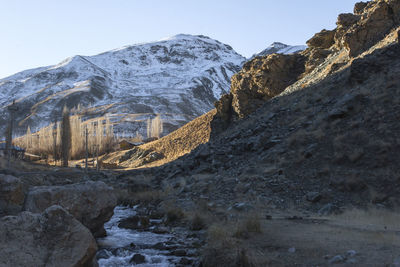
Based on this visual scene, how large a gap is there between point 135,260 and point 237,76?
27476 mm

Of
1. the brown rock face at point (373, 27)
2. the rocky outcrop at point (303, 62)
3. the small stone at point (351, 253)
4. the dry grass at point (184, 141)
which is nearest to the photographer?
the small stone at point (351, 253)

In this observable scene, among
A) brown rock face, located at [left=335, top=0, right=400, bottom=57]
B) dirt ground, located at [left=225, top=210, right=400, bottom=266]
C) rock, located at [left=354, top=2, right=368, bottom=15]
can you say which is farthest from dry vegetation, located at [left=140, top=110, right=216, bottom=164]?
dirt ground, located at [left=225, top=210, right=400, bottom=266]

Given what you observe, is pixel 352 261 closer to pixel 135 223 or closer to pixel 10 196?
pixel 135 223

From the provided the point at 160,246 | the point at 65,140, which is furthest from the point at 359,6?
the point at 65,140

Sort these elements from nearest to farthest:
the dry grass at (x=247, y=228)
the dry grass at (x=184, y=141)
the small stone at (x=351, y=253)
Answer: the small stone at (x=351, y=253) < the dry grass at (x=247, y=228) < the dry grass at (x=184, y=141)

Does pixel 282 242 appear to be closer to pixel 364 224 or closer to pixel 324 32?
pixel 364 224

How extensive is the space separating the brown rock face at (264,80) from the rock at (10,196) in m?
23.1

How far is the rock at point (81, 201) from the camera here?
785 centimetres

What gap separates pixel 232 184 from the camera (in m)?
14.1

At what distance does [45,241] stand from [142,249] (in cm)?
396

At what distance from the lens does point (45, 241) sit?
4633mm

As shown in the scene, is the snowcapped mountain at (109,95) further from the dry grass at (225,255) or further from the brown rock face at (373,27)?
the dry grass at (225,255)

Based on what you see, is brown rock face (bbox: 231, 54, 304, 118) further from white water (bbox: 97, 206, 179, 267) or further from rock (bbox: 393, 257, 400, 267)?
rock (bbox: 393, 257, 400, 267)

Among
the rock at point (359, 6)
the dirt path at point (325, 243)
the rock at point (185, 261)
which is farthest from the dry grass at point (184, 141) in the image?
the rock at point (185, 261)
